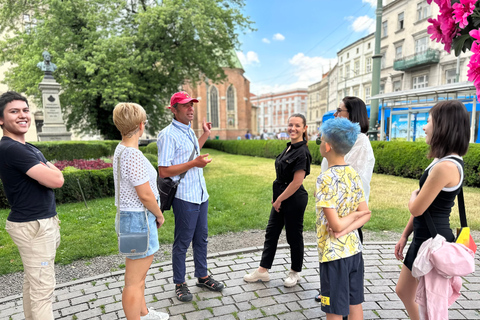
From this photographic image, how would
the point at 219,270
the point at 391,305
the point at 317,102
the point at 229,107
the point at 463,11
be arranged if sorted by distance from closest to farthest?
the point at 463,11
the point at 391,305
the point at 219,270
the point at 229,107
the point at 317,102

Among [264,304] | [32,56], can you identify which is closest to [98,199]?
[264,304]

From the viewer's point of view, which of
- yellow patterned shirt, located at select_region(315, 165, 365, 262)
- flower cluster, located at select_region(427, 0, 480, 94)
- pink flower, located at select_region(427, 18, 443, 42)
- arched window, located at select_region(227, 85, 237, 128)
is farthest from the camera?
→ arched window, located at select_region(227, 85, 237, 128)

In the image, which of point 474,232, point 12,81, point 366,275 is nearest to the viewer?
point 366,275

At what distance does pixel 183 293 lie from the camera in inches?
123

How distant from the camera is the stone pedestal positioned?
13.7 m

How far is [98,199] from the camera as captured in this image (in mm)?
7688

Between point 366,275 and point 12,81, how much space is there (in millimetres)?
22785

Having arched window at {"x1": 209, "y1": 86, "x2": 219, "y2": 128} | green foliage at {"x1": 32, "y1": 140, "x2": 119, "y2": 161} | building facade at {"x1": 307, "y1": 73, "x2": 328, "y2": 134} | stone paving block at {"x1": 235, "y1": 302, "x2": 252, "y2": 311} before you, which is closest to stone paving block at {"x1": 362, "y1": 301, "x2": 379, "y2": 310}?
stone paving block at {"x1": 235, "y1": 302, "x2": 252, "y2": 311}

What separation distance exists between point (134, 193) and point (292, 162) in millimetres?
1598

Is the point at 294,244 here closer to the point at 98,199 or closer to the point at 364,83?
the point at 98,199

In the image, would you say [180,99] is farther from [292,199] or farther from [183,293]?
[183,293]

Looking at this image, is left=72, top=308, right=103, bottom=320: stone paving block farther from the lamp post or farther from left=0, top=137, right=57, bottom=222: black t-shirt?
the lamp post

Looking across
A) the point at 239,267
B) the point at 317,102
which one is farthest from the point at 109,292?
the point at 317,102

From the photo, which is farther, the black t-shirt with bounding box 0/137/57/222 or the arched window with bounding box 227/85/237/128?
the arched window with bounding box 227/85/237/128
